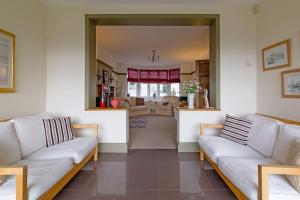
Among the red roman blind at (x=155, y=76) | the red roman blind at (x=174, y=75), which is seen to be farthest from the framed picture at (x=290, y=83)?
the red roman blind at (x=155, y=76)

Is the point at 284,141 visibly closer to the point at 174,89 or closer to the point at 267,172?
the point at 267,172

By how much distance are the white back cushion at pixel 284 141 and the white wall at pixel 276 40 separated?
70cm

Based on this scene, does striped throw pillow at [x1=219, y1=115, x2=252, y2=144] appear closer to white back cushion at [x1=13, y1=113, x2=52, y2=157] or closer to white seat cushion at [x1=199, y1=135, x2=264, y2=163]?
white seat cushion at [x1=199, y1=135, x2=264, y2=163]

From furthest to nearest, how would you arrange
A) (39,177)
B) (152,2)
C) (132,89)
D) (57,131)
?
1. (132,89)
2. (152,2)
3. (57,131)
4. (39,177)

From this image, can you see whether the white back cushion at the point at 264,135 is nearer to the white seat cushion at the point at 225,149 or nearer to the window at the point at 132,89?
the white seat cushion at the point at 225,149

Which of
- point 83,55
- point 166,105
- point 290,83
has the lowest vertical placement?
point 166,105

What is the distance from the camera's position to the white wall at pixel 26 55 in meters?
2.65

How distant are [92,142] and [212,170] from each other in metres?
1.79

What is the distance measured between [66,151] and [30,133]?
507 mm

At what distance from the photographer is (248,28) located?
3734 millimetres

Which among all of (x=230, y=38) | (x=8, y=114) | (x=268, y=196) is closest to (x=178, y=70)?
(x=230, y=38)

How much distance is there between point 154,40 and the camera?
6.05 metres

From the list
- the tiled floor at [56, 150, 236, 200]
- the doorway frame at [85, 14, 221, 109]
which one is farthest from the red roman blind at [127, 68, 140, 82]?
the tiled floor at [56, 150, 236, 200]

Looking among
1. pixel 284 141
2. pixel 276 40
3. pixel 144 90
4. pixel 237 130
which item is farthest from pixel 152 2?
pixel 144 90
